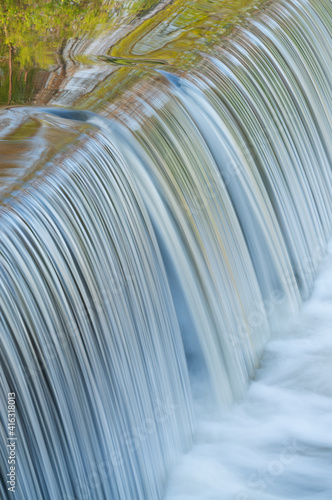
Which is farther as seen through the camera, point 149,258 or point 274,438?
point 274,438

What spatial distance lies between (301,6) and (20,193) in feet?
12.0

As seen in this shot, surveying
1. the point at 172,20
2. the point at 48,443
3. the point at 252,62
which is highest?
the point at 172,20

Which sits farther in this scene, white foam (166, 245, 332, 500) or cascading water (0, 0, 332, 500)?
white foam (166, 245, 332, 500)

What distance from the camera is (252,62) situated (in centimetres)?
431

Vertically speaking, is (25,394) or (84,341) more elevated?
(84,341)

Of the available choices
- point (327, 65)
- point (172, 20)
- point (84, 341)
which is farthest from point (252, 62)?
point (84, 341)

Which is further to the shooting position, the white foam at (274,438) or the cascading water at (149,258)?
the white foam at (274,438)

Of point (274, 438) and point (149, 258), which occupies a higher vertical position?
point (149, 258)

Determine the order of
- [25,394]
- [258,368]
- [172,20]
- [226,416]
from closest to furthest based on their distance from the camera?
[25,394] < [226,416] < [258,368] < [172,20]

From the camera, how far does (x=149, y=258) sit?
9.49 feet

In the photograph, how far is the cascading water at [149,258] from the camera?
2273 millimetres

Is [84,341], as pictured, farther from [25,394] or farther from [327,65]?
[327,65]

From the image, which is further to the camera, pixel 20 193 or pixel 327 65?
pixel 327 65

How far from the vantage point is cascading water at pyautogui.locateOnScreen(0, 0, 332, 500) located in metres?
2.27
